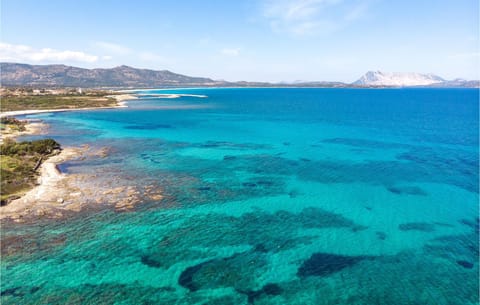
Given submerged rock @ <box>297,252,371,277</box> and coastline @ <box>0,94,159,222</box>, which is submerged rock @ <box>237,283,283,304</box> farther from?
coastline @ <box>0,94,159,222</box>

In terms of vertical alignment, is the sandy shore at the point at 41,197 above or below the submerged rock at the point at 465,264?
above

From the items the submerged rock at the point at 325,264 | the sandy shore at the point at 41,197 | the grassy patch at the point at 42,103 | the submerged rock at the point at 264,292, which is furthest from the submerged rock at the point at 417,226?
the grassy patch at the point at 42,103

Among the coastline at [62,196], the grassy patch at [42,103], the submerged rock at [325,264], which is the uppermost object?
the grassy patch at [42,103]

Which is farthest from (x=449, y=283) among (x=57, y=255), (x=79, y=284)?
(x=57, y=255)

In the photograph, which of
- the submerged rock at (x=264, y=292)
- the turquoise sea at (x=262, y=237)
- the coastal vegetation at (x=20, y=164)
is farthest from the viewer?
the coastal vegetation at (x=20, y=164)

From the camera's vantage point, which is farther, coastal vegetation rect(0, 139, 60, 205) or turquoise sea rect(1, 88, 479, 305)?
coastal vegetation rect(0, 139, 60, 205)

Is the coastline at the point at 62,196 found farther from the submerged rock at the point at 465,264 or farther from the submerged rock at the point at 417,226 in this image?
the submerged rock at the point at 465,264

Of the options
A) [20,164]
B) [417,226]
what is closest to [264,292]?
[417,226]

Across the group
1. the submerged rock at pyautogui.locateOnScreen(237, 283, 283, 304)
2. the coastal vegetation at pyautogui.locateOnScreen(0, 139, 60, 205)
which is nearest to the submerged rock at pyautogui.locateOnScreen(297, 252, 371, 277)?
the submerged rock at pyautogui.locateOnScreen(237, 283, 283, 304)

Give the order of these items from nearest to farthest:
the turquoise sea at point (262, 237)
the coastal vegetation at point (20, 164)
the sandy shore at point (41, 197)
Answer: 1. the turquoise sea at point (262, 237)
2. the sandy shore at point (41, 197)
3. the coastal vegetation at point (20, 164)

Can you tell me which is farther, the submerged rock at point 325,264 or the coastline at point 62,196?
the coastline at point 62,196
